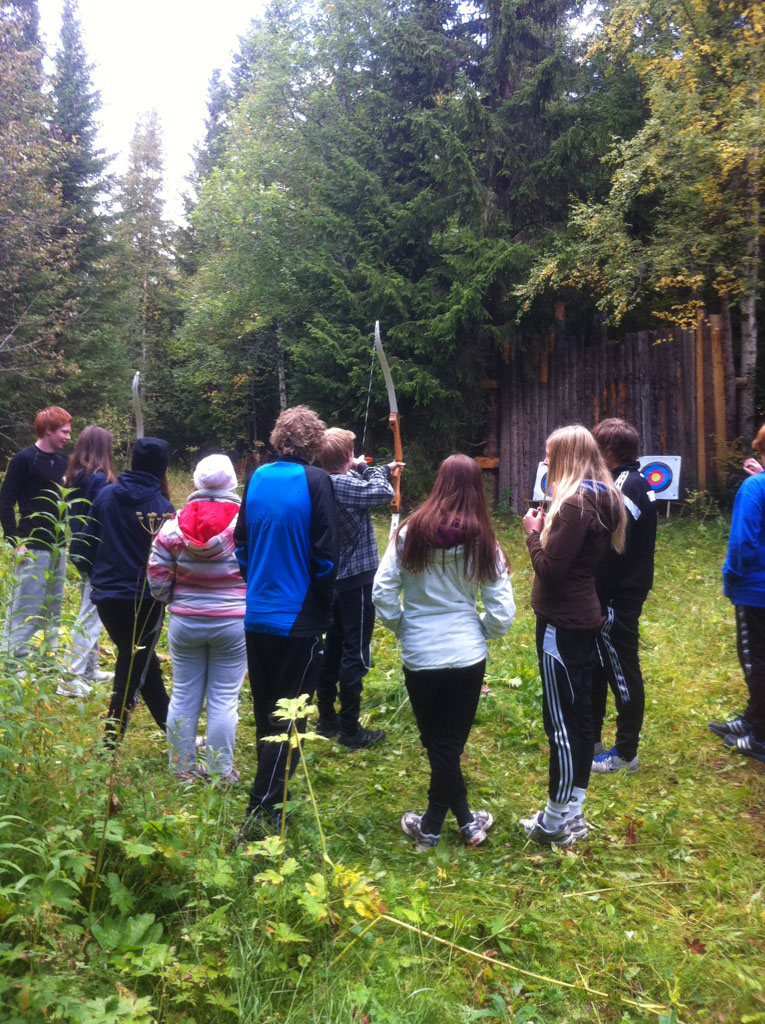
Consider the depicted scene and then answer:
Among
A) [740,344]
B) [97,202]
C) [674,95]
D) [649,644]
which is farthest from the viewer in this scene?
[97,202]

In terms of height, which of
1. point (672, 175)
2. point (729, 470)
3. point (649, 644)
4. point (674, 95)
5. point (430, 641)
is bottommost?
point (649, 644)

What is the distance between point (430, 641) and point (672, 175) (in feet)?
29.7

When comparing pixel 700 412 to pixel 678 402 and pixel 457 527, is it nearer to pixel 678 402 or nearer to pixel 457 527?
pixel 678 402

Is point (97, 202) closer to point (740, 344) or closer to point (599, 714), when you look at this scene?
point (740, 344)

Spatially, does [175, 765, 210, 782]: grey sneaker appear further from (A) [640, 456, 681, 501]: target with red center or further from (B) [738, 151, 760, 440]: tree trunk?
(B) [738, 151, 760, 440]: tree trunk

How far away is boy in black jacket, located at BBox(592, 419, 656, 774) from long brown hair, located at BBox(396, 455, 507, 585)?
1098 millimetres

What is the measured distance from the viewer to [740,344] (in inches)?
415

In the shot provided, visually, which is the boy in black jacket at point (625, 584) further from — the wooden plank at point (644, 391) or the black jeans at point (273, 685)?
the wooden plank at point (644, 391)

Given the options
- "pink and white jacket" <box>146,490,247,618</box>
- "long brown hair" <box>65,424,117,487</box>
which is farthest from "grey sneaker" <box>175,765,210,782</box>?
"long brown hair" <box>65,424,117,487</box>

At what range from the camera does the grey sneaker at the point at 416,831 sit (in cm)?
344

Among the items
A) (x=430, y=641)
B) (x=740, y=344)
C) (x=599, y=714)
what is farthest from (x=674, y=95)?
(x=430, y=641)

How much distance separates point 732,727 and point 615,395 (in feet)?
24.4

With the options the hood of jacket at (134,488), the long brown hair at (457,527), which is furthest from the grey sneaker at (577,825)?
the hood of jacket at (134,488)

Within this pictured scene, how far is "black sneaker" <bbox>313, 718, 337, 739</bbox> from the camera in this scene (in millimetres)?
4809
